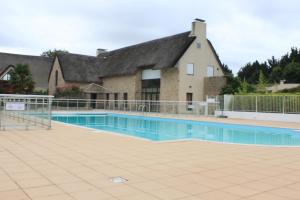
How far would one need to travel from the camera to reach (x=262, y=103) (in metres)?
20.0

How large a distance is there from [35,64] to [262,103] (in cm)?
3062

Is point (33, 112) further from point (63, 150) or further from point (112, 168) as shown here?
point (112, 168)

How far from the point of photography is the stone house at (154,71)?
26984 mm

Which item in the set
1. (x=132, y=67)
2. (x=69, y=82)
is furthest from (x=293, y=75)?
(x=69, y=82)

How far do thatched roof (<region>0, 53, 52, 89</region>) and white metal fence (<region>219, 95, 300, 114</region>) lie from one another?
2622 cm

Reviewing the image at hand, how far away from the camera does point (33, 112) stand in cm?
1174

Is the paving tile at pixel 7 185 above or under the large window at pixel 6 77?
under

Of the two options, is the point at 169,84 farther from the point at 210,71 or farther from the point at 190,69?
the point at 210,71

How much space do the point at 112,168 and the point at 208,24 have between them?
24518mm

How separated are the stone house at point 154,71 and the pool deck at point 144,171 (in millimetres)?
18706

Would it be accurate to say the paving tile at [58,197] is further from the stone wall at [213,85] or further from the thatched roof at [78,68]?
the thatched roof at [78,68]

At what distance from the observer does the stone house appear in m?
27.0

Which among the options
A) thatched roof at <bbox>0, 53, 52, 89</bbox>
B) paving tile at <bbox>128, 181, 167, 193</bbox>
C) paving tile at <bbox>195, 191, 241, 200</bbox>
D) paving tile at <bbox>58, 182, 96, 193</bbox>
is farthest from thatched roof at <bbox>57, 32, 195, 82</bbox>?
paving tile at <bbox>195, 191, 241, 200</bbox>

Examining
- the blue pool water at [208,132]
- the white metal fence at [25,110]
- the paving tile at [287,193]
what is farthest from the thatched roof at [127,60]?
the paving tile at [287,193]
